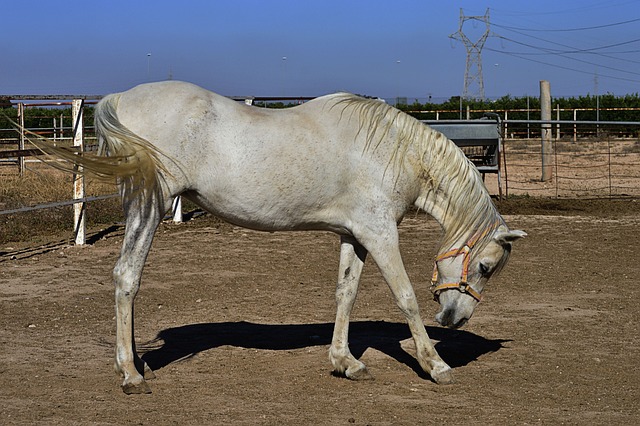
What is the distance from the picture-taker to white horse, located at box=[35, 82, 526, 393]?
195 inches

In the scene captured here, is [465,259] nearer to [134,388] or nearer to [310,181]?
[310,181]

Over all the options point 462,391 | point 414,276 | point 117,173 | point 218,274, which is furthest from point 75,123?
point 462,391

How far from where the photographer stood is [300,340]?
6398 mm

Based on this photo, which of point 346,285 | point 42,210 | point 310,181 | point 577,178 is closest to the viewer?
point 310,181

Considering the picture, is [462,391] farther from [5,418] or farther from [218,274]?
[218,274]

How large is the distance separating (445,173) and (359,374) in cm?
140

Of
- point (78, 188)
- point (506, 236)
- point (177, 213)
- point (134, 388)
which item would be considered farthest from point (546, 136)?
point (134, 388)

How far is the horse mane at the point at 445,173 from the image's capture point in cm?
534

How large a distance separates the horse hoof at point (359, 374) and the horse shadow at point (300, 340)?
371 mm

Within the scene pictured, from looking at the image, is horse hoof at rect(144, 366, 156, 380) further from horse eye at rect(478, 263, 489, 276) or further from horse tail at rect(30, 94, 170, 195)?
horse eye at rect(478, 263, 489, 276)

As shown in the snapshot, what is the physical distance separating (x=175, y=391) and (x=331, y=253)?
16.9ft

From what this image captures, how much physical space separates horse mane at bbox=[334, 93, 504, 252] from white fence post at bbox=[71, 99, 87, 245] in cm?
627

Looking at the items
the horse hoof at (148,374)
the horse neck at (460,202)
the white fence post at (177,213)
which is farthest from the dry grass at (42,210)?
the horse neck at (460,202)

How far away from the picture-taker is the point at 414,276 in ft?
28.6
